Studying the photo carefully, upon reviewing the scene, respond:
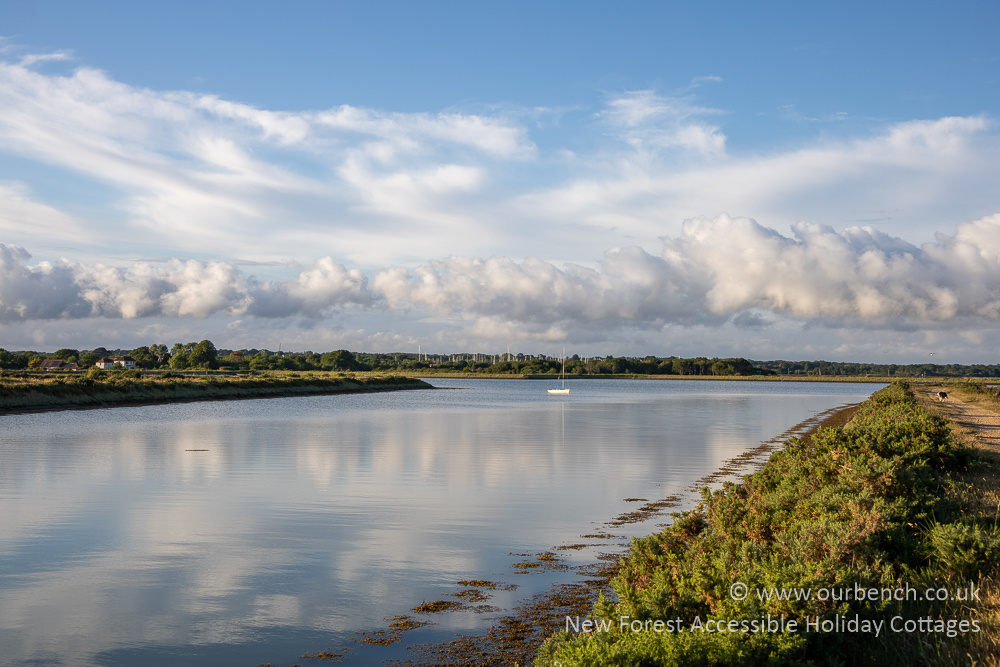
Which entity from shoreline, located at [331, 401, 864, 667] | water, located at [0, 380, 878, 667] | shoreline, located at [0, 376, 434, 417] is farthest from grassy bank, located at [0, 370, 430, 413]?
shoreline, located at [331, 401, 864, 667]

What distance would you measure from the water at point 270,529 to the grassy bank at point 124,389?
17.9 meters

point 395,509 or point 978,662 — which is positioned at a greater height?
point 978,662

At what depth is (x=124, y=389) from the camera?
53125 millimetres

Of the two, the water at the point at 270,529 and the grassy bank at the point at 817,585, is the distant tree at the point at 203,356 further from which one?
the grassy bank at the point at 817,585

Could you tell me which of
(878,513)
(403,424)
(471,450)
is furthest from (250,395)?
(878,513)

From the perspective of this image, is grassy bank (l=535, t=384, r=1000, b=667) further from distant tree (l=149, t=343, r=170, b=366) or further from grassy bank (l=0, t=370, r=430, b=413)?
distant tree (l=149, t=343, r=170, b=366)

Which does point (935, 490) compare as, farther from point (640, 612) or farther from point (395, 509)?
point (395, 509)

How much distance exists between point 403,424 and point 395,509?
23203 millimetres

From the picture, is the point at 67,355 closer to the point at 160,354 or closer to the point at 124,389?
the point at 160,354

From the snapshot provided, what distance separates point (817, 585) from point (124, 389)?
5612 cm

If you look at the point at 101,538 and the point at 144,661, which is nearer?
the point at 144,661

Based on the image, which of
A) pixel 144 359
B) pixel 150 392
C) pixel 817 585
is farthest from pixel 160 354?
pixel 817 585

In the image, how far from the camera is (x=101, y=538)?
36.5 ft

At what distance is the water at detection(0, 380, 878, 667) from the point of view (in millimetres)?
7367
